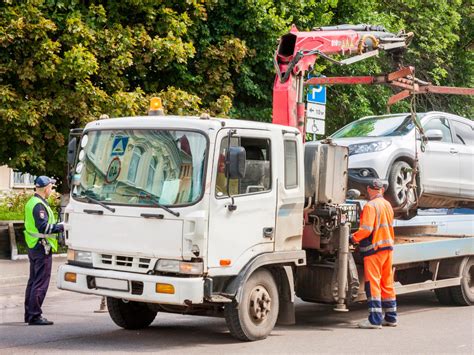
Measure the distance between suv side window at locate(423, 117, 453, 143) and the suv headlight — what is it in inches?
46.6

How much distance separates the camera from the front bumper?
8.31m

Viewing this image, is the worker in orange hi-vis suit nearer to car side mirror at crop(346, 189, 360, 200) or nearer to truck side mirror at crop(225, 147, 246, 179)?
car side mirror at crop(346, 189, 360, 200)

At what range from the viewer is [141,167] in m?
8.87

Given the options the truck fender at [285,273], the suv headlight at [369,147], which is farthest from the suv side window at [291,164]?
the suv headlight at [369,147]

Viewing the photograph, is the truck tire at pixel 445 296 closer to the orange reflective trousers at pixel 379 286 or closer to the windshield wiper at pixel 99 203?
the orange reflective trousers at pixel 379 286

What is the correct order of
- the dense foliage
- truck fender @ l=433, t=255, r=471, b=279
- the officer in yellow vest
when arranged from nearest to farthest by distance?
the officer in yellow vest < truck fender @ l=433, t=255, r=471, b=279 < the dense foliage

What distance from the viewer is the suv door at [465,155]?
43.6ft

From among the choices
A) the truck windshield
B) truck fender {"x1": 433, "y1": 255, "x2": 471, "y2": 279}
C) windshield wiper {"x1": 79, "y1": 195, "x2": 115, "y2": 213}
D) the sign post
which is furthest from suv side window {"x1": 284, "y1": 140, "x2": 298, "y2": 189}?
the sign post

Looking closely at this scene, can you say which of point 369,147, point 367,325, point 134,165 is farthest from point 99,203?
point 369,147

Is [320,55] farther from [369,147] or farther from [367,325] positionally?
[367,325]

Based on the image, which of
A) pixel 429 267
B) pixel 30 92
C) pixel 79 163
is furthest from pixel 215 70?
pixel 79 163

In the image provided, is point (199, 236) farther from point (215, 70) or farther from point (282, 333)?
point (215, 70)

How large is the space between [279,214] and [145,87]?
981 centimetres

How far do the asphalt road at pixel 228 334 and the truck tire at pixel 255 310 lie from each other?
0.13 m
